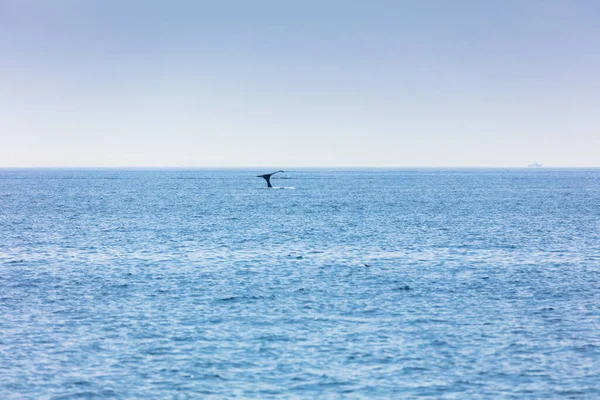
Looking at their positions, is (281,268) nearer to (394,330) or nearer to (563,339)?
(394,330)

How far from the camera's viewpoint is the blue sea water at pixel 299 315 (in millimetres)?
22953

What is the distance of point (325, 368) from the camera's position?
78.9ft

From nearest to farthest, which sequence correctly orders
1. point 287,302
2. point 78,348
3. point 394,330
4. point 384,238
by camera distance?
point 78,348 < point 394,330 < point 287,302 < point 384,238

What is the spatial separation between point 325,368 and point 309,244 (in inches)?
1359

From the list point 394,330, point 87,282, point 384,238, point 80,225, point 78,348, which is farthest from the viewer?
point 80,225

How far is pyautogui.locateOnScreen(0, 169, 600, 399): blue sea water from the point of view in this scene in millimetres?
22953

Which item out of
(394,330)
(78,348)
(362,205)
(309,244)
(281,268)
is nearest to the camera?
(78,348)

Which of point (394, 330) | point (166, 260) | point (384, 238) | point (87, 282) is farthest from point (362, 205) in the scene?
point (394, 330)

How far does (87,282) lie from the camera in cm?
4012

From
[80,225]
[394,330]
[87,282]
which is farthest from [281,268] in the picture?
[80,225]

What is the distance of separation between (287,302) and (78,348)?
1107 centimetres

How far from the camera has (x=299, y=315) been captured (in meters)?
31.7

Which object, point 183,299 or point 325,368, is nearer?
point 325,368

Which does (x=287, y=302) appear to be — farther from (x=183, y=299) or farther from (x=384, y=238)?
(x=384, y=238)
